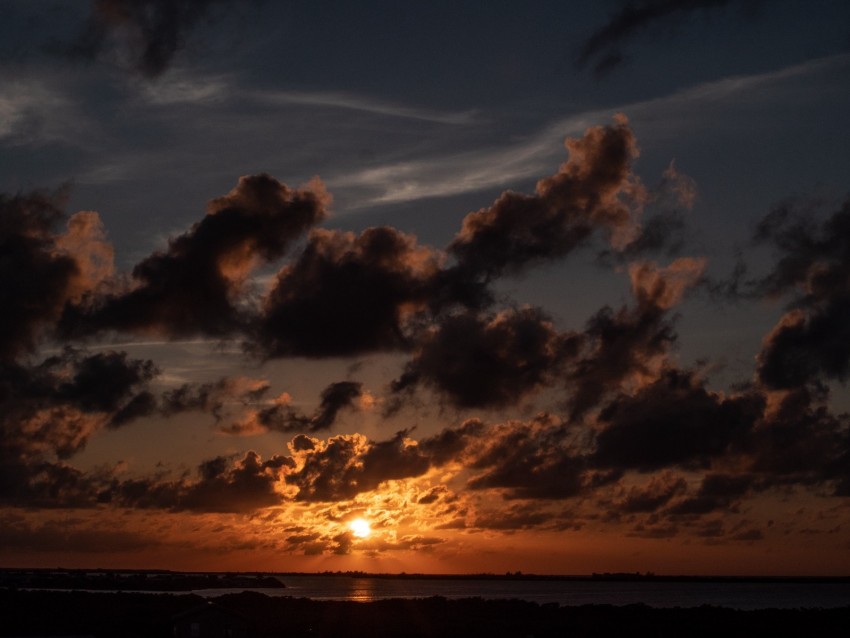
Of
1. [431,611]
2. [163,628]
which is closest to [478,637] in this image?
[163,628]

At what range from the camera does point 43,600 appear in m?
187

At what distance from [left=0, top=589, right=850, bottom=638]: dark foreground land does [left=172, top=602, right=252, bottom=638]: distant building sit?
17 centimetres

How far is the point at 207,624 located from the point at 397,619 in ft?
208

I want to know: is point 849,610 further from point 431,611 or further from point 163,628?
point 163,628

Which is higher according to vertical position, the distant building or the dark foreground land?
the distant building

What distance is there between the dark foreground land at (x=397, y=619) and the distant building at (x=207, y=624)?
17cm

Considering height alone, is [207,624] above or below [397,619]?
above

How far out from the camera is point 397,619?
14962cm

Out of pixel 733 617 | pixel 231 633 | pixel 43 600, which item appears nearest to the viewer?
pixel 231 633

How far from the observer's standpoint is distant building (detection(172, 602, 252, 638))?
89.0 meters

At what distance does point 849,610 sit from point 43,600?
133 m

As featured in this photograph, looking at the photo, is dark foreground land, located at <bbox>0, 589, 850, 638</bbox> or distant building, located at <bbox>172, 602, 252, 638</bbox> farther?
dark foreground land, located at <bbox>0, 589, 850, 638</bbox>

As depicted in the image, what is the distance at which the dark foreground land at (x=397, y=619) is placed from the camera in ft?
381

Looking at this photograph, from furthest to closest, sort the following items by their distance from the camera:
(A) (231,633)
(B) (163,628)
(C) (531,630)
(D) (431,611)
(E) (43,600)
A: (E) (43,600)
(D) (431,611)
(C) (531,630)
(B) (163,628)
(A) (231,633)
